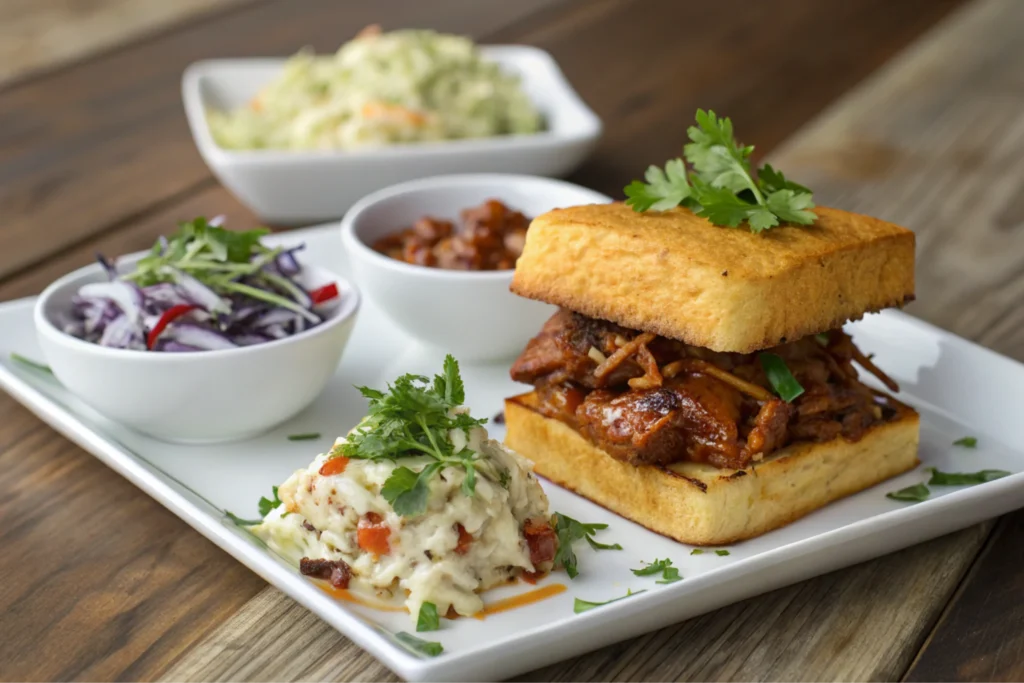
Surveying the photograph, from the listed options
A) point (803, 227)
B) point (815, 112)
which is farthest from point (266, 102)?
point (803, 227)

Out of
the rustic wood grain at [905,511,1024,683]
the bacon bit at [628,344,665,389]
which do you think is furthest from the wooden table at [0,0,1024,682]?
the bacon bit at [628,344,665,389]

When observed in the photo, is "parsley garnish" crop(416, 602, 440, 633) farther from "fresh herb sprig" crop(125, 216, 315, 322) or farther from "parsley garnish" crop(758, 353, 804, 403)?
"fresh herb sprig" crop(125, 216, 315, 322)

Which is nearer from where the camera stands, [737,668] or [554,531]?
[737,668]

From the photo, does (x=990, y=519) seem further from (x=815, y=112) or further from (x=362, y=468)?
(x=815, y=112)

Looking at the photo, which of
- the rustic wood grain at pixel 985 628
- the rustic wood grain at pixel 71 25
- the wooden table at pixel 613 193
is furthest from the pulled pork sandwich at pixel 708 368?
the rustic wood grain at pixel 71 25

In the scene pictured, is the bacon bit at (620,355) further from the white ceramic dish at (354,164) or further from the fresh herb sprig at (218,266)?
the white ceramic dish at (354,164)

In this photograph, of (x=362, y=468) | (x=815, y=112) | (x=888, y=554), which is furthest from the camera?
(x=815, y=112)
